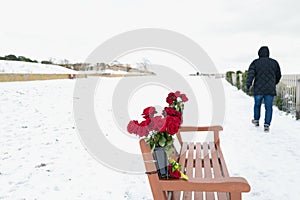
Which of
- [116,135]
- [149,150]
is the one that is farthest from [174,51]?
[149,150]

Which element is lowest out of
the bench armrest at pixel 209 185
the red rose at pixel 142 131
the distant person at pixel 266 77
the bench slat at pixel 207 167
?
the bench slat at pixel 207 167

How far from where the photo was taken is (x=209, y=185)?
5.16ft

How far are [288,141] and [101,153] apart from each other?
3.25 meters

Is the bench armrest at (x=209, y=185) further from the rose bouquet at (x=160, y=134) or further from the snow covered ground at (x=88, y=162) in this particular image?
the snow covered ground at (x=88, y=162)

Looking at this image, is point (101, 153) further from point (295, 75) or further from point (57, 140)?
point (295, 75)

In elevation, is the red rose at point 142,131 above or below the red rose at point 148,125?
below

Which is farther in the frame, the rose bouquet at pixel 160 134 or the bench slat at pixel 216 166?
the bench slat at pixel 216 166

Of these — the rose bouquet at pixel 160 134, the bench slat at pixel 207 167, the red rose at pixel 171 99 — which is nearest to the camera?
the rose bouquet at pixel 160 134

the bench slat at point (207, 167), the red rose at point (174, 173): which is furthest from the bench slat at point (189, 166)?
the red rose at point (174, 173)

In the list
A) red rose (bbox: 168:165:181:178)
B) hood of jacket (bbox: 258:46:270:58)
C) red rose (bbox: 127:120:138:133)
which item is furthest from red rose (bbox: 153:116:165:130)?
hood of jacket (bbox: 258:46:270:58)

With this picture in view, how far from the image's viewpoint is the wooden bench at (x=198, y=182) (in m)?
1.57

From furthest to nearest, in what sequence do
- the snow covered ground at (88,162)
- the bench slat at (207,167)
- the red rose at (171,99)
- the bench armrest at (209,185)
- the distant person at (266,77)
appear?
the distant person at (266,77)
the red rose at (171,99)
the snow covered ground at (88,162)
the bench slat at (207,167)
the bench armrest at (209,185)

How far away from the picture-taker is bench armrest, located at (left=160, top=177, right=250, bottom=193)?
5.09 ft

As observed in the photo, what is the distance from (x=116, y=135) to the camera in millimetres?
5430
